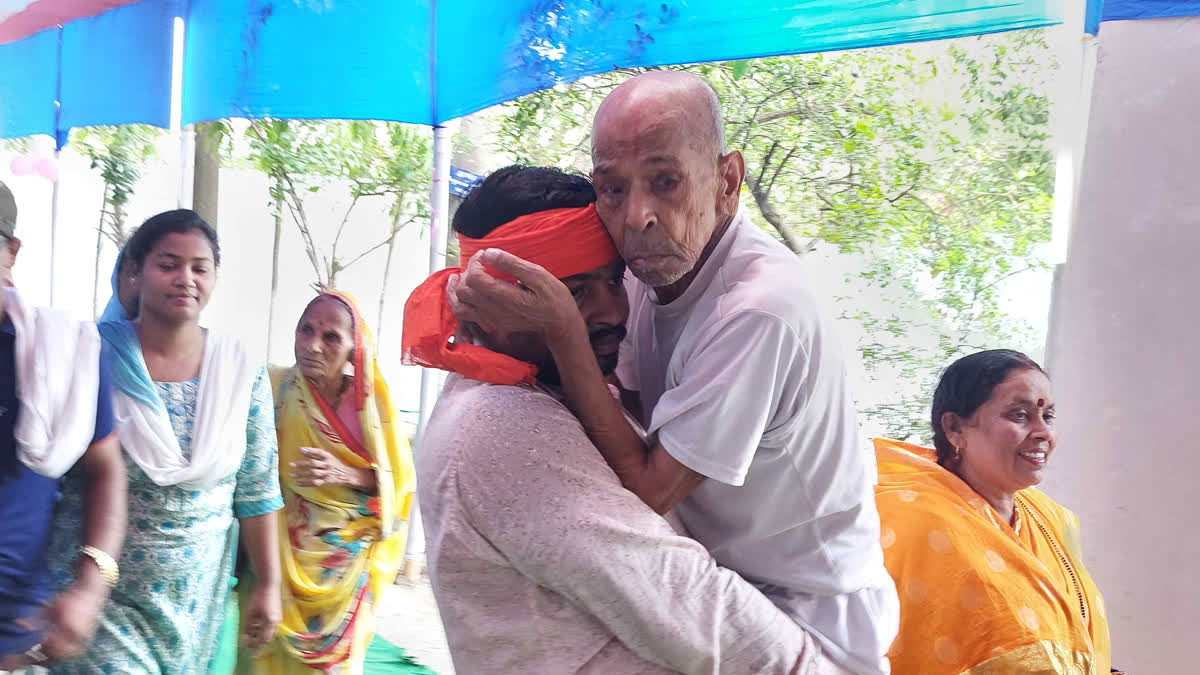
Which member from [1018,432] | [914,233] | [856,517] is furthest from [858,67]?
[856,517]

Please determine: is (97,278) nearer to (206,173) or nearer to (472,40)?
(206,173)

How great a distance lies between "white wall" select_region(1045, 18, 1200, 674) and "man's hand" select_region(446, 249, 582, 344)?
8.53ft

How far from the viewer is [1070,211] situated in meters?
3.41

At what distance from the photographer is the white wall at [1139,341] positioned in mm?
3205

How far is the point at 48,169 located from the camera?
5477mm

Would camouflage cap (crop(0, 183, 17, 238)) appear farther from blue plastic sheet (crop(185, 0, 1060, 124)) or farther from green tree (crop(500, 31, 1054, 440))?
green tree (crop(500, 31, 1054, 440))

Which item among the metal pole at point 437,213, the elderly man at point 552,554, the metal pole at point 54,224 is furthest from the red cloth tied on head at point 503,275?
the metal pole at point 54,224

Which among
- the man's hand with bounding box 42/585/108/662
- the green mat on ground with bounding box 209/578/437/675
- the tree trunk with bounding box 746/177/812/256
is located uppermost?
the tree trunk with bounding box 746/177/812/256

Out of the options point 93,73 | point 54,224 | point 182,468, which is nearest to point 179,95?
point 93,73

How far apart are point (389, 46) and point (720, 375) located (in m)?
3.66

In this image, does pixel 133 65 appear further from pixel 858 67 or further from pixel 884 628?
pixel 884 628

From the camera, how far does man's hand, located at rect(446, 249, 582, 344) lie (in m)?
1.43

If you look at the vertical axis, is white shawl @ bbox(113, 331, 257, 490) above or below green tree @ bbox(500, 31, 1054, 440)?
below

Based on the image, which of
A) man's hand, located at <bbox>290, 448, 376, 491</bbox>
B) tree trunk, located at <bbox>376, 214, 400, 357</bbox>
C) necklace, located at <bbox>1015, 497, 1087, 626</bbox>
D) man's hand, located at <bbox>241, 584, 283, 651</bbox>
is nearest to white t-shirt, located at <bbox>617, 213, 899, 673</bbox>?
necklace, located at <bbox>1015, 497, 1087, 626</bbox>
